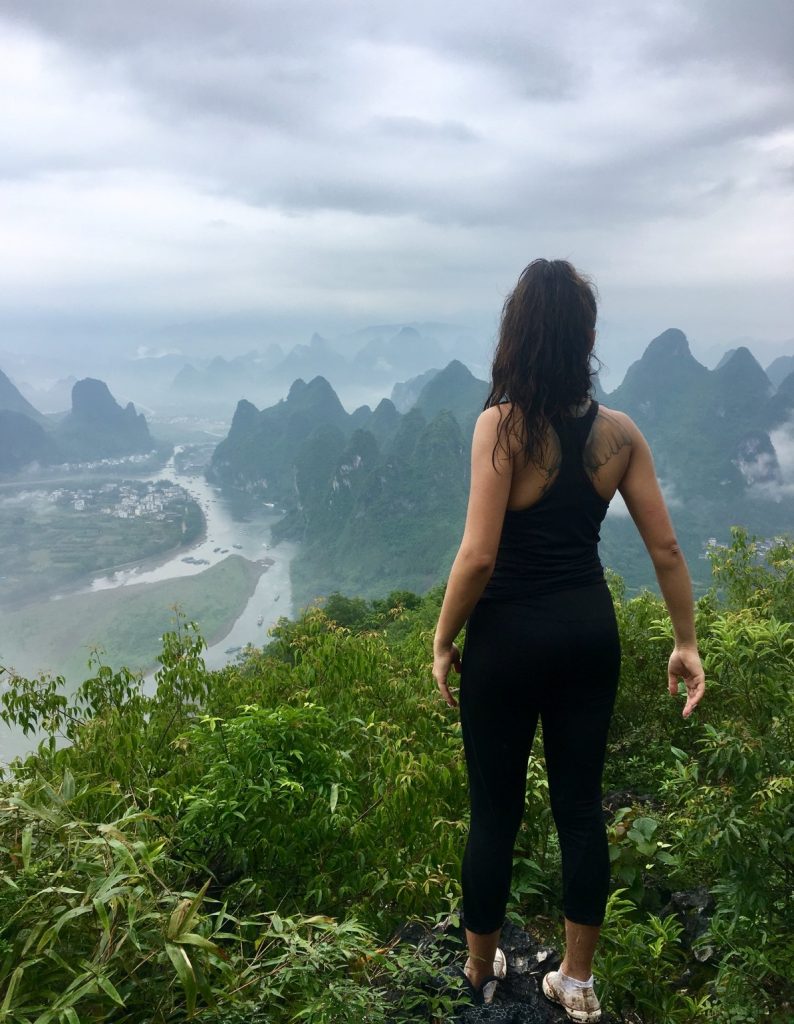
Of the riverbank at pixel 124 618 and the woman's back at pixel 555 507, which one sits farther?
the riverbank at pixel 124 618

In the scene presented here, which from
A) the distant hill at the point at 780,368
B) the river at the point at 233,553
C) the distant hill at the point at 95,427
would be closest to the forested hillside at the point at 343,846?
the river at the point at 233,553

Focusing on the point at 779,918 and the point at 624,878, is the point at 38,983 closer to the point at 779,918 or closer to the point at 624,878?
the point at 779,918

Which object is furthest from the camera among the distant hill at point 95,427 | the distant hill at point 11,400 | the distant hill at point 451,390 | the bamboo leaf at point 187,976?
the distant hill at point 11,400

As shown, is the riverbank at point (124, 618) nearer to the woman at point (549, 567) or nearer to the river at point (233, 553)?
the river at point (233, 553)

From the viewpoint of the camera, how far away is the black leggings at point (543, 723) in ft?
4.76

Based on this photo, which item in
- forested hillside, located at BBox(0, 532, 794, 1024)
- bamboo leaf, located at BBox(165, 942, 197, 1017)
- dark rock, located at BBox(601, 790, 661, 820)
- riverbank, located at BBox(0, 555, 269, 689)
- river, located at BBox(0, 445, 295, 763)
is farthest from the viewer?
river, located at BBox(0, 445, 295, 763)

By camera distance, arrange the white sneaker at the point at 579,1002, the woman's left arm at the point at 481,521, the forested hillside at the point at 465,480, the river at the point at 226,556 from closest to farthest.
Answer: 1. the woman's left arm at the point at 481,521
2. the white sneaker at the point at 579,1002
3. the river at the point at 226,556
4. the forested hillside at the point at 465,480

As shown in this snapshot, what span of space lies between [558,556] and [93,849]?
1.22m

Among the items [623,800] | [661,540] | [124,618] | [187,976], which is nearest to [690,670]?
[661,540]

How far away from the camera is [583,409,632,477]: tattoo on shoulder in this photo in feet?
4.89

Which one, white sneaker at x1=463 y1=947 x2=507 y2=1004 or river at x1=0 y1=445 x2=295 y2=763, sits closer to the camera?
white sneaker at x1=463 y1=947 x2=507 y2=1004

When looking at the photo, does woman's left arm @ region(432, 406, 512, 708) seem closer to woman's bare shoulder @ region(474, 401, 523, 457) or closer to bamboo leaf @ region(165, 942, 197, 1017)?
woman's bare shoulder @ region(474, 401, 523, 457)

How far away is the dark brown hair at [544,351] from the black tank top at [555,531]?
0.06 metres

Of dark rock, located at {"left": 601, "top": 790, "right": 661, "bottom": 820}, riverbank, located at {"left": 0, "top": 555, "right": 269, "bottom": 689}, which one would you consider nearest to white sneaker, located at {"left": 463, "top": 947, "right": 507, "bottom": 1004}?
dark rock, located at {"left": 601, "top": 790, "right": 661, "bottom": 820}
